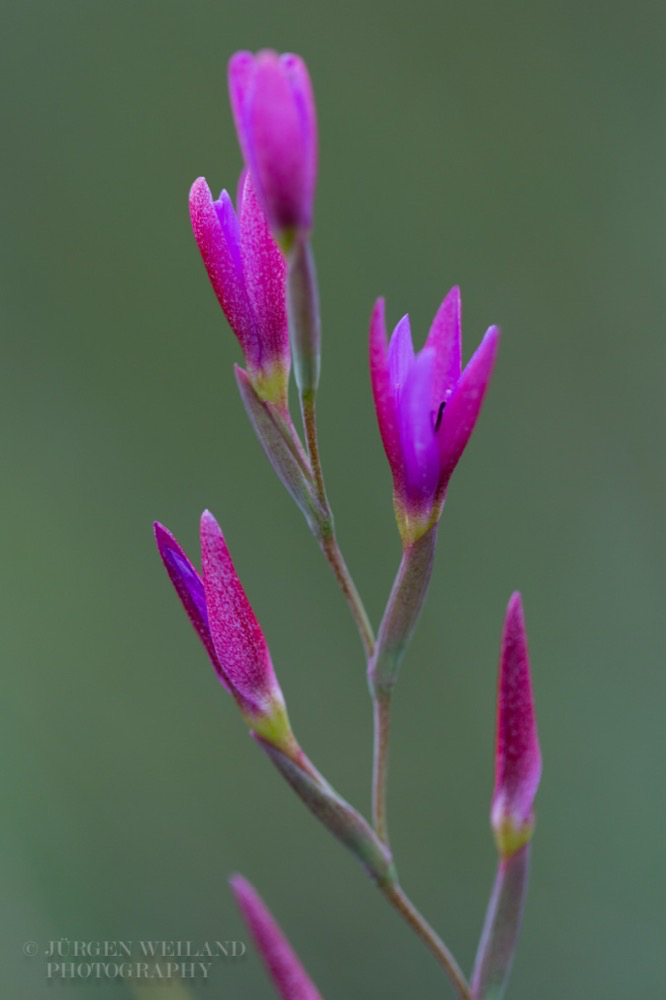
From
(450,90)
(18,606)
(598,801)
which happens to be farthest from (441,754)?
(450,90)

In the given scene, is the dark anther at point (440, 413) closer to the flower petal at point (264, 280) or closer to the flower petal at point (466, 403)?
the flower petal at point (466, 403)

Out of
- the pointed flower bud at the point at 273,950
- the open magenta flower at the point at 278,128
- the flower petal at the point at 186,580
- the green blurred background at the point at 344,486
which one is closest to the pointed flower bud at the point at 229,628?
the flower petal at the point at 186,580

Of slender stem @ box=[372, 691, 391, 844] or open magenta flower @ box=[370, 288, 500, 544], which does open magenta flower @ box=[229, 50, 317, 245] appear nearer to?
open magenta flower @ box=[370, 288, 500, 544]

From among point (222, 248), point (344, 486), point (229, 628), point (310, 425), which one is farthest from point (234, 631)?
point (344, 486)

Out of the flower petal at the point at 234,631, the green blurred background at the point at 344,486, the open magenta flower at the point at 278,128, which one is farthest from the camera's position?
the green blurred background at the point at 344,486

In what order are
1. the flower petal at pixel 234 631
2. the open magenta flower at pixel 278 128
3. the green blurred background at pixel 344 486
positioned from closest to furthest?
the open magenta flower at pixel 278 128 < the flower petal at pixel 234 631 < the green blurred background at pixel 344 486

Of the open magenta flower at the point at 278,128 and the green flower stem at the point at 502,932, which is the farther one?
the green flower stem at the point at 502,932

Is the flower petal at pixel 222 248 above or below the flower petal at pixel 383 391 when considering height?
above
